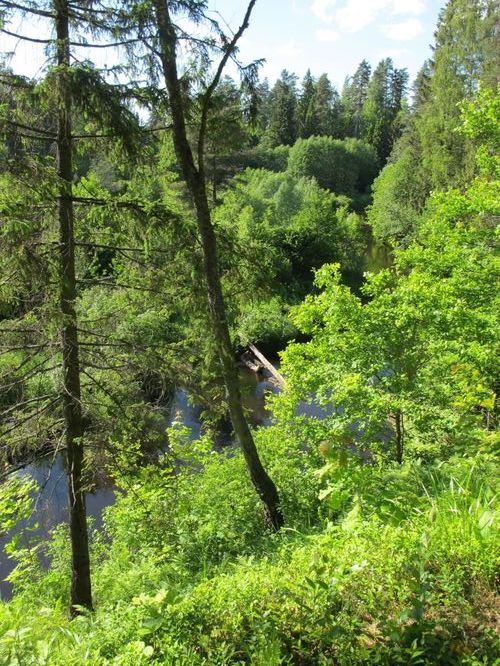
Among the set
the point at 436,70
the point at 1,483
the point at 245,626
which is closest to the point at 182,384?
the point at 1,483

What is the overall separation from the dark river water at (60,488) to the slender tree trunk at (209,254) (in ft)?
1.44

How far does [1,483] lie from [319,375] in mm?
4663

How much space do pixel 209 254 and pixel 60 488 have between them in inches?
417

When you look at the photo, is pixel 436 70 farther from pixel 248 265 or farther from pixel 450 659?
pixel 450 659

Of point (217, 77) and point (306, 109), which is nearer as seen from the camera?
point (217, 77)

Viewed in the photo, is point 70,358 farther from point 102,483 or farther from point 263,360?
point 263,360

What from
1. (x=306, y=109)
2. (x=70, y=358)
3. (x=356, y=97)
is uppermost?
(x=356, y=97)

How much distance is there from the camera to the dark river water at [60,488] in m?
8.76

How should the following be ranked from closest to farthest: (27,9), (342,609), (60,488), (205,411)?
(342,609), (27,9), (205,411), (60,488)

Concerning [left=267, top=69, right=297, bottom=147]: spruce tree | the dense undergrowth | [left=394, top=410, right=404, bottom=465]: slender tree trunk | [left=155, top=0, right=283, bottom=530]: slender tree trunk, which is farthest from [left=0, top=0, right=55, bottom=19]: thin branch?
[left=267, top=69, right=297, bottom=147]: spruce tree

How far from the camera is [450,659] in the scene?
268 cm

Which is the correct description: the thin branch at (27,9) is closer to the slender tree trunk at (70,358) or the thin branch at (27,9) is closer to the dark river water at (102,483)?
the slender tree trunk at (70,358)

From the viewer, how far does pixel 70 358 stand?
5.98 meters

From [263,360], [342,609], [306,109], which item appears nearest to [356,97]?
[306,109]
